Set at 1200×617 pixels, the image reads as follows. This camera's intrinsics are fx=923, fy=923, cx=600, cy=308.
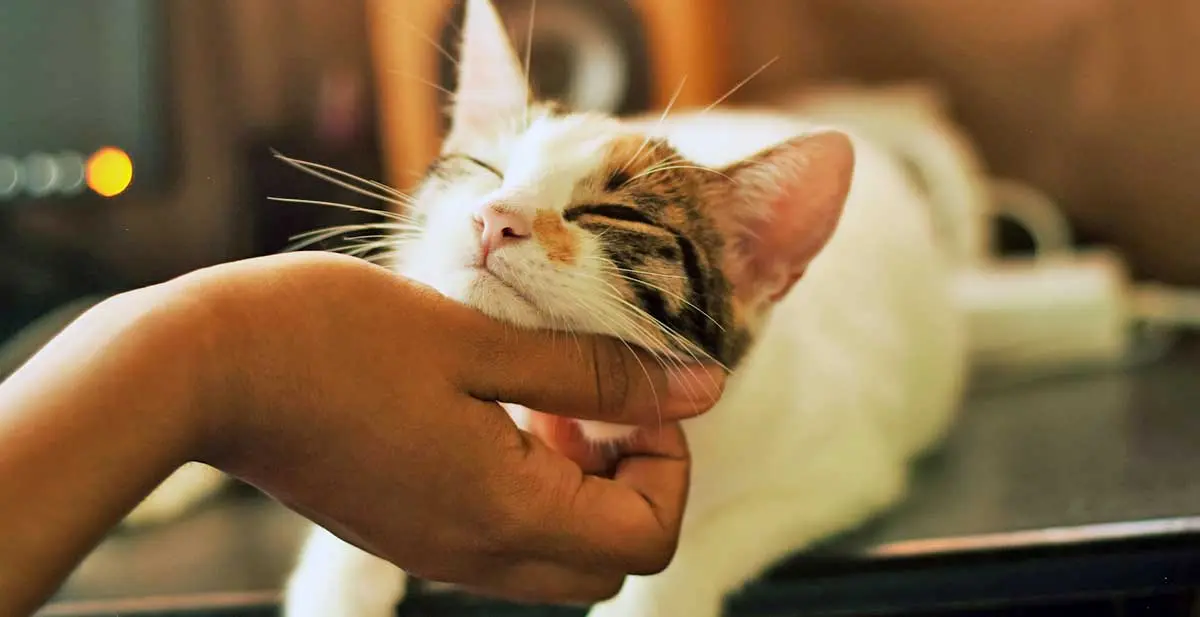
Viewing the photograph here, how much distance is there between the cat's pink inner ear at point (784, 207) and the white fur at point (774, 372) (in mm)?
87

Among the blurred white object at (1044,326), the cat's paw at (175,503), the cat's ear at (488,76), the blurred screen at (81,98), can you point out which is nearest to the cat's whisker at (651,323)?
the cat's ear at (488,76)

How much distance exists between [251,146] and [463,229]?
0.40 meters

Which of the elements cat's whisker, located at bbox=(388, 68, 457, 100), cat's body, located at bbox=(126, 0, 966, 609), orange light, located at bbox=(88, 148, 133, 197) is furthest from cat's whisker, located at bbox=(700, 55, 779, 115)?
orange light, located at bbox=(88, 148, 133, 197)

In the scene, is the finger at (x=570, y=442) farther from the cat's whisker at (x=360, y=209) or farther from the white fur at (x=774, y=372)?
the cat's whisker at (x=360, y=209)

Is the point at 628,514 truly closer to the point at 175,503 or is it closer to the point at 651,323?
the point at 651,323

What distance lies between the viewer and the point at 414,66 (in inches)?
45.8

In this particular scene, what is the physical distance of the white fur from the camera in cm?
62

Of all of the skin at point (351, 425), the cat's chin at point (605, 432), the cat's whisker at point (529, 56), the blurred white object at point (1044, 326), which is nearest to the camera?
the skin at point (351, 425)

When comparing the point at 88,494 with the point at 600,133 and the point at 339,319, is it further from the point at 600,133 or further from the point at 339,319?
the point at 600,133

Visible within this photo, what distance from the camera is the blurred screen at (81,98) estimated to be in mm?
923

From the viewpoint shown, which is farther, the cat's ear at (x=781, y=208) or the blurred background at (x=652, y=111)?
the blurred background at (x=652, y=111)

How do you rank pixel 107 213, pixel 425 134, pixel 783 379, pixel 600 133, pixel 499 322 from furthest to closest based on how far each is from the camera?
pixel 425 134 → pixel 107 213 → pixel 783 379 → pixel 600 133 → pixel 499 322

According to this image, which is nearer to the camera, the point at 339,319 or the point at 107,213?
the point at 339,319

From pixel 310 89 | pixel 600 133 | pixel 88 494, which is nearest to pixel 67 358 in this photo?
pixel 88 494
